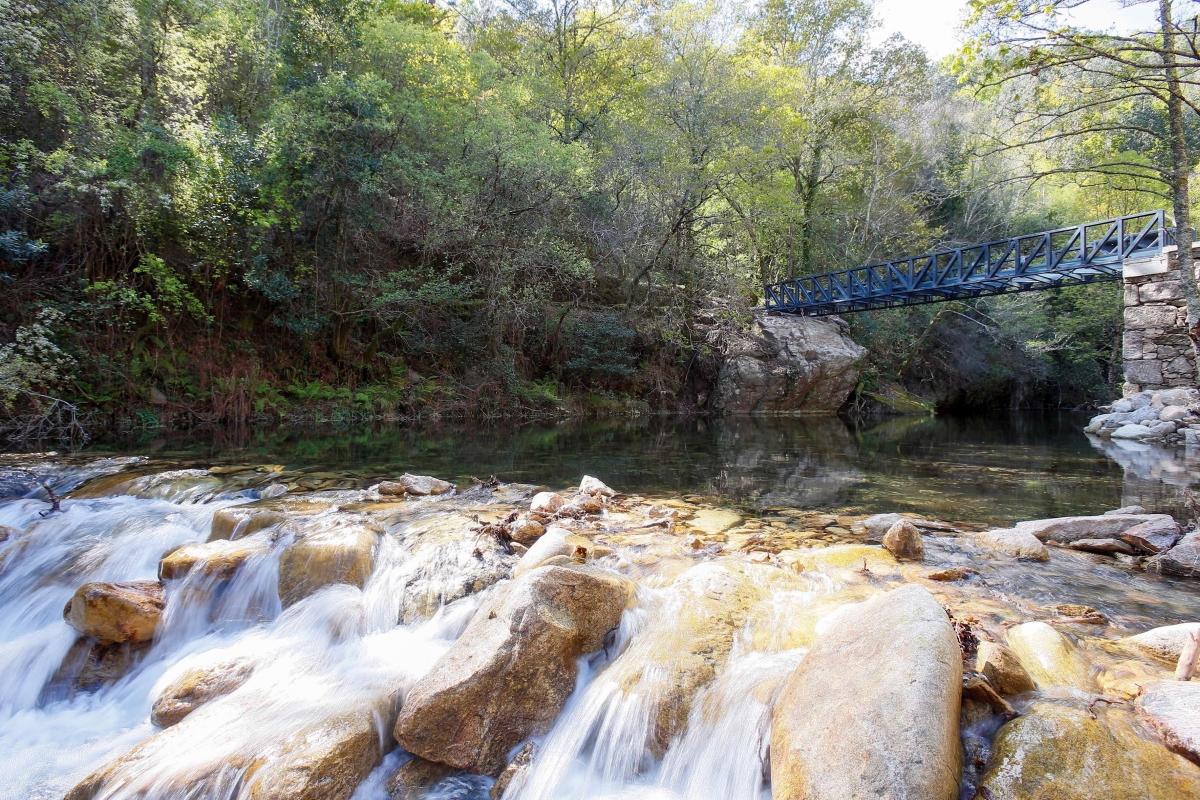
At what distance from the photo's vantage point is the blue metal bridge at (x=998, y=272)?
1353cm

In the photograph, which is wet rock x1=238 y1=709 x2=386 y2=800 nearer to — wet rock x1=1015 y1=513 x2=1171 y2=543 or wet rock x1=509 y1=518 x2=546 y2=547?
wet rock x1=509 y1=518 x2=546 y2=547

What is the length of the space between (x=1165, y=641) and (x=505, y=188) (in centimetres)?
1399

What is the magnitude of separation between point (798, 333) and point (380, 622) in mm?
19726

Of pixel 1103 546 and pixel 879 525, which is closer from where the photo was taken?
pixel 1103 546

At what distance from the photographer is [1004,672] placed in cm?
218

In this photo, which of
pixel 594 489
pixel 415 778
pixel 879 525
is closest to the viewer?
pixel 415 778

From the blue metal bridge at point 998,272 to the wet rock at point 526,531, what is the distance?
48.8 feet

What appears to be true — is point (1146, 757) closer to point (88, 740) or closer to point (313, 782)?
point (313, 782)

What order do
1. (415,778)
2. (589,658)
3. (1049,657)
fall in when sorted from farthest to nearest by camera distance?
(589,658) < (1049,657) < (415,778)

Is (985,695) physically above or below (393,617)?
above

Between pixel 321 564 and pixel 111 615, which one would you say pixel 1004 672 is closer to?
pixel 321 564

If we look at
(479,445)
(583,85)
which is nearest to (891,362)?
(583,85)

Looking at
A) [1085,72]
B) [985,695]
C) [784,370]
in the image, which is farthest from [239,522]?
[784,370]

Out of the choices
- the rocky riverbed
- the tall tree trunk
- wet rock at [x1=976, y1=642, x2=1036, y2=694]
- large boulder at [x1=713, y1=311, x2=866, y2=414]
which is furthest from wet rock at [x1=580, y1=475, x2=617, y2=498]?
large boulder at [x1=713, y1=311, x2=866, y2=414]
